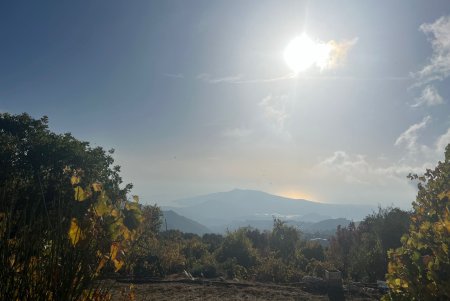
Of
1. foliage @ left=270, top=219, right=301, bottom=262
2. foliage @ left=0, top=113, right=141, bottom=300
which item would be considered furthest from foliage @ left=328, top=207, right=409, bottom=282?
foliage @ left=0, top=113, right=141, bottom=300

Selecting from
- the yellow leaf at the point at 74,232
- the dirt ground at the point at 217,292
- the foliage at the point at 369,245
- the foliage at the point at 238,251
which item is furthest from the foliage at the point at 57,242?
the foliage at the point at 238,251

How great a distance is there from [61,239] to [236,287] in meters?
9.68

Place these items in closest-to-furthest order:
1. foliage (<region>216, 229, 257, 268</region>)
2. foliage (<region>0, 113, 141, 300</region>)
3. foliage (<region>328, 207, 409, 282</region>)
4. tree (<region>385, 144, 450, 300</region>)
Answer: foliage (<region>0, 113, 141, 300</region>)
tree (<region>385, 144, 450, 300</region>)
foliage (<region>328, 207, 409, 282</region>)
foliage (<region>216, 229, 257, 268</region>)

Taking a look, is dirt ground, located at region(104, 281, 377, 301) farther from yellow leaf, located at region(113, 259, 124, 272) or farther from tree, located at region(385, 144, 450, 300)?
yellow leaf, located at region(113, 259, 124, 272)

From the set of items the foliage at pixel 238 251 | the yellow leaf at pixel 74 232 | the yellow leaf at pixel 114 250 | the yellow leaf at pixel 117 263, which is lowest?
the foliage at pixel 238 251

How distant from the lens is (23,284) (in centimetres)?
244

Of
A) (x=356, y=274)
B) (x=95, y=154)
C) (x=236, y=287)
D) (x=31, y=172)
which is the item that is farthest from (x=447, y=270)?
(x=95, y=154)

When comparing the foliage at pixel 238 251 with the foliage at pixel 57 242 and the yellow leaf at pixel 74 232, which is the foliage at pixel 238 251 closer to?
the foliage at pixel 57 242

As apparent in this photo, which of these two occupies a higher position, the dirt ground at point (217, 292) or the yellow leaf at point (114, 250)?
the yellow leaf at point (114, 250)

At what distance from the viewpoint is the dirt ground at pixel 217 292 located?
31.6 feet

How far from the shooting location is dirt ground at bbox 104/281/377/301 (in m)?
9.64

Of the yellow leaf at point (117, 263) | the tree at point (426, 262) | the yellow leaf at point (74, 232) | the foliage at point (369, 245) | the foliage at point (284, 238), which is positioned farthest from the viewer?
the foliage at point (284, 238)

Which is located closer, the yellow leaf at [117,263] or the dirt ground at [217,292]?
the yellow leaf at [117,263]

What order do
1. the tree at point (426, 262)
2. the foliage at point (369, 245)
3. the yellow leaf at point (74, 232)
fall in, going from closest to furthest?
1. the yellow leaf at point (74, 232)
2. the tree at point (426, 262)
3. the foliage at point (369, 245)
